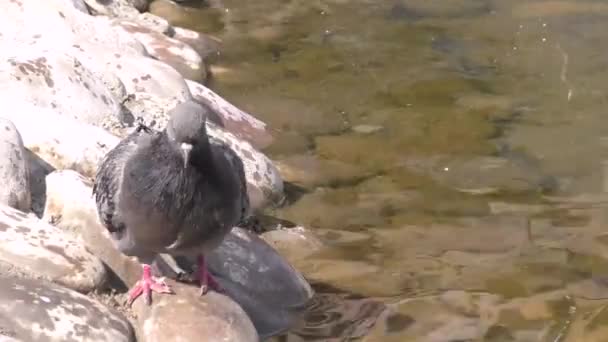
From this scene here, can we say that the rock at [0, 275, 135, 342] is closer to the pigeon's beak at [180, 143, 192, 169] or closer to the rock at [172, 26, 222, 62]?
the pigeon's beak at [180, 143, 192, 169]

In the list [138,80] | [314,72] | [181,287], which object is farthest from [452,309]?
[314,72]

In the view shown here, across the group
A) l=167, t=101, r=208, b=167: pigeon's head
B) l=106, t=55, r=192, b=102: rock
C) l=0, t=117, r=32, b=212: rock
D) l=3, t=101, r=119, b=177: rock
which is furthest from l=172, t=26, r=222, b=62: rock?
l=167, t=101, r=208, b=167: pigeon's head

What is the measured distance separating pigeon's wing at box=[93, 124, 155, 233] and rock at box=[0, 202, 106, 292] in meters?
0.24

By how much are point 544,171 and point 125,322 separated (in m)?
4.77

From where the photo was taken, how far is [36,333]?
5887 millimetres

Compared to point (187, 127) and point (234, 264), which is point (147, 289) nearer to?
point (234, 264)

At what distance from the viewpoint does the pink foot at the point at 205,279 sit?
673 centimetres

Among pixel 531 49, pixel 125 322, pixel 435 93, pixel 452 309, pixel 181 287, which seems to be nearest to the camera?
pixel 125 322

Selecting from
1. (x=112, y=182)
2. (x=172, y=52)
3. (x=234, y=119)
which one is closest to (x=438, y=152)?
(x=234, y=119)

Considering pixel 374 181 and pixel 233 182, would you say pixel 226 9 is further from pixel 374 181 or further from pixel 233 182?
pixel 233 182

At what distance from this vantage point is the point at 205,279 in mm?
6766

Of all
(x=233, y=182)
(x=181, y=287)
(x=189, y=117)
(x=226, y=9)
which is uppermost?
(x=189, y=117)

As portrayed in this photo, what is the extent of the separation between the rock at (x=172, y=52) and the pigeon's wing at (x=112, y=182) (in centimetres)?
498

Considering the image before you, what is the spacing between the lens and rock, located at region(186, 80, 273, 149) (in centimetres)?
1021
